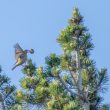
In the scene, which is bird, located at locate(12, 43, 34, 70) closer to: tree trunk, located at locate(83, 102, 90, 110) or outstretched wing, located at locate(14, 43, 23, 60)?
outstretched wing, located at locate(14, 43, 23, 60)

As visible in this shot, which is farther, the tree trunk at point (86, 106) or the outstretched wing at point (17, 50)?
the outstretched wing at point (17, 50)

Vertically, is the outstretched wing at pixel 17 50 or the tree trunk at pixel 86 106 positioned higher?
the outstretched wing at pixel 17 50

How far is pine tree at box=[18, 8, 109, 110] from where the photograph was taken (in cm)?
2402

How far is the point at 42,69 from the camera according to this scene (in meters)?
24.3

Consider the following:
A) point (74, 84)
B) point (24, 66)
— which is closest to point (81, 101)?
point (74, 84)

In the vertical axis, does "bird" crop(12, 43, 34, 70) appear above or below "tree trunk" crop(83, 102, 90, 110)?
above

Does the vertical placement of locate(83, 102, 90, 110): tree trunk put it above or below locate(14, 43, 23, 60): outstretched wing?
below

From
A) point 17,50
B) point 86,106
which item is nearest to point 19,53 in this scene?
point 17,50

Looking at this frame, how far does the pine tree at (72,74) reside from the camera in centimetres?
2402

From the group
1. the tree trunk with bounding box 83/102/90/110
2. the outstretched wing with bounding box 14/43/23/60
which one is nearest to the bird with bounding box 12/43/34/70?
the outstretched wing with bounding box 14/43/23/60

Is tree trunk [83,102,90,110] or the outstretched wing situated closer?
tree trunk [83,102,90,110]

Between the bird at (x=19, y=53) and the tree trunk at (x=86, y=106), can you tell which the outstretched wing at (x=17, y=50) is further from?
the tree trunk at (x=86, y=106)

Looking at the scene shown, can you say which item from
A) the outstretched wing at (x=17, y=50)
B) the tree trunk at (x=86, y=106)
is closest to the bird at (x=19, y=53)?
the outstretched wing at (x=17, y=50)

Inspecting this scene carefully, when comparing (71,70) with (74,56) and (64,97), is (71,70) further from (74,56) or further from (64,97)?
(64,97)
